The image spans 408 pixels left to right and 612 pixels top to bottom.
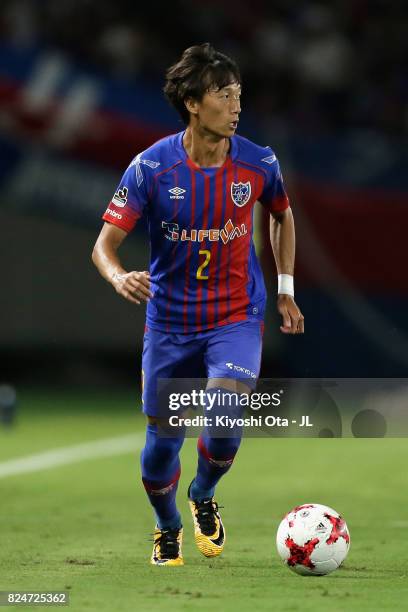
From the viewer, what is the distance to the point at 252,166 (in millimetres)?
6383

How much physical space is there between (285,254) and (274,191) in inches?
11.9

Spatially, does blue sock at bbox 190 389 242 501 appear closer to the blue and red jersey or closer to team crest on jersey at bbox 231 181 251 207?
the blue and red jersey

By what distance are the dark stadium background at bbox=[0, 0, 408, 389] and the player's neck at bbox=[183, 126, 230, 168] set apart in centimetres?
661

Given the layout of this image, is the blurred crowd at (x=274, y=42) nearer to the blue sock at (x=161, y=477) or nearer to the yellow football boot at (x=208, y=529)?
the yellow football boot at (x=208, y=529)

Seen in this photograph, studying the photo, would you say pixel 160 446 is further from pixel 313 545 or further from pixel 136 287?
pixel 136 287

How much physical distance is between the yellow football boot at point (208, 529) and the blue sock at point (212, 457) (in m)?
0.04

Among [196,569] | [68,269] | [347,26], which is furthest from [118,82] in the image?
[196,569]

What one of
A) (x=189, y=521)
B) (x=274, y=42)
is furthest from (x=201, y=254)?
(x=274, y=42)

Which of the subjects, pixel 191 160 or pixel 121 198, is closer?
pixel 121 198

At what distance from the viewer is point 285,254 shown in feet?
21.6

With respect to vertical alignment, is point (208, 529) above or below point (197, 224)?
below

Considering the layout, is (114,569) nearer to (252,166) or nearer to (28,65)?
(252,166)

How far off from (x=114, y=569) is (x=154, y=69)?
9269 mm

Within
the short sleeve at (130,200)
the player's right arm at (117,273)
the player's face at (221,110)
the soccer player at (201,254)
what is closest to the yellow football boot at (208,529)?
the soccer player at (201,254)
